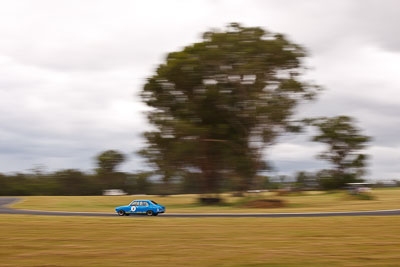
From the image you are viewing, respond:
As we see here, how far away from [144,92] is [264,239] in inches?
1464

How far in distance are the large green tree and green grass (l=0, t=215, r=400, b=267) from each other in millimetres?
25155

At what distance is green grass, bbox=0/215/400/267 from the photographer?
11.3m

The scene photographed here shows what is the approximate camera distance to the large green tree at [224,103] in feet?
147

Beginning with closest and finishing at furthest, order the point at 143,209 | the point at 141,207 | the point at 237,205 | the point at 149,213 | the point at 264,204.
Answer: the point at 149,213 < the point at 143,209 < the point at 141,207 < the point at 264,204 < the point at 237,205

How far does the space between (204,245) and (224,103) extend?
33.5m

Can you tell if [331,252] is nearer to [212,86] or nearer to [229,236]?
[229,236]

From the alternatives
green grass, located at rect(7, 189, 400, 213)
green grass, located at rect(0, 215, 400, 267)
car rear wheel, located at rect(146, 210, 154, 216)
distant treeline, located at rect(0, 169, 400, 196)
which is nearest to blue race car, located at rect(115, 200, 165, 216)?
car rear wheel, located at rect(146, 210, 154, 216)

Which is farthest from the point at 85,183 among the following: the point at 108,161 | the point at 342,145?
the point at 342,145

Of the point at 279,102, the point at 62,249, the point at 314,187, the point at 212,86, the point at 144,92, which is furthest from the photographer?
the point at 314,187

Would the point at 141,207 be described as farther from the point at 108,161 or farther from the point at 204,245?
the point at 108,161

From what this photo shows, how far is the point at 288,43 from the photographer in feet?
152

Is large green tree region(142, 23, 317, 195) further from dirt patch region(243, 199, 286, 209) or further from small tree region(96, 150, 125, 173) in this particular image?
small tree region(96, 150, 125, 173)

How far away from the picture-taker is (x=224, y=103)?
46.8 m

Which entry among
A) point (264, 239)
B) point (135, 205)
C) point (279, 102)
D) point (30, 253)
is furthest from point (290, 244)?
point (279, 102)
